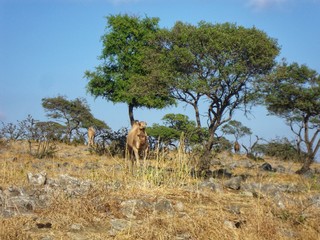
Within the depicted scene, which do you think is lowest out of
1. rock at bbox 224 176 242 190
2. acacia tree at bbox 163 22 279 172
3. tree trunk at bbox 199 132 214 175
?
rock at bbox 224 176 242 190

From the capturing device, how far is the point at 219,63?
17.7m

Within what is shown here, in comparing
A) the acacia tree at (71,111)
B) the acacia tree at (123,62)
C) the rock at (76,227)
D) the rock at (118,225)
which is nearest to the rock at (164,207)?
the rock at (118,225)

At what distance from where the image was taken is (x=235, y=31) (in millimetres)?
18656

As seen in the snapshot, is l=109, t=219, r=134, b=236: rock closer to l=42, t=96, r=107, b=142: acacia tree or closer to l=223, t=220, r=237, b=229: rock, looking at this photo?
l=223, t=220, r=237, b=229: rock

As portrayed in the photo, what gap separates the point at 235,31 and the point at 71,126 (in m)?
27.4

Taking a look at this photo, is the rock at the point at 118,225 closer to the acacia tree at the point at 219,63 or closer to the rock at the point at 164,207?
the rock at the point at 164,207

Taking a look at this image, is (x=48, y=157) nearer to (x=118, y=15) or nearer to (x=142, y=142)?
(x=142, y=142)

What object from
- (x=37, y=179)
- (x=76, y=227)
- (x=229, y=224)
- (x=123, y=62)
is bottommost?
(x=76, y=227)

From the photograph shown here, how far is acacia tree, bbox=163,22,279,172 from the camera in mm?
17375

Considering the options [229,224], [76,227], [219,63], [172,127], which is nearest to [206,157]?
[219,63]

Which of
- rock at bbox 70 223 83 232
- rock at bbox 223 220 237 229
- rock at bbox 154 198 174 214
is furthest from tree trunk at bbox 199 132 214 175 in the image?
rock at bbox 70 223 83 232

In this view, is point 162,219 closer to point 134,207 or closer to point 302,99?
point 134,207

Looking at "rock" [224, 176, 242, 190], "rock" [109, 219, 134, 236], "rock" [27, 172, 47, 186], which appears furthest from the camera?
"rock" [224, 176, 242, 190]

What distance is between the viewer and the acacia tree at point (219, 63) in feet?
57.0
